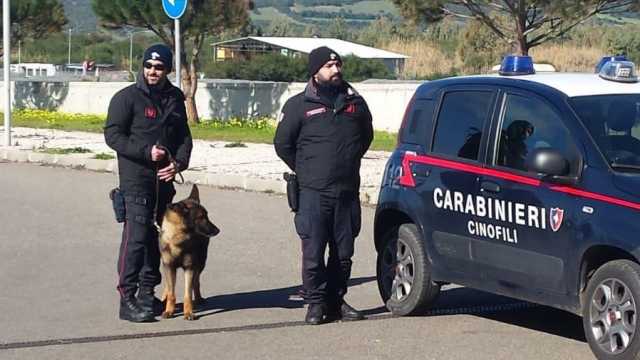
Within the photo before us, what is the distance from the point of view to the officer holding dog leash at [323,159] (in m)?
8.58

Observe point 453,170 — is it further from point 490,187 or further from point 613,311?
point 613,311

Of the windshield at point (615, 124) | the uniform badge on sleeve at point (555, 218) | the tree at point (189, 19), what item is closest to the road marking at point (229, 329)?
the uniform badge on sleeve at point (555, 218)

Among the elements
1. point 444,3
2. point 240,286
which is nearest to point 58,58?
point 444,3

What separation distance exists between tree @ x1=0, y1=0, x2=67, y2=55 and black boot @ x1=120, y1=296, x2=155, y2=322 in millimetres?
30110

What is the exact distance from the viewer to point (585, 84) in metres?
8.27

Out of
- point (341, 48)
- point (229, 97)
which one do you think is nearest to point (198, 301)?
point (229, 97)

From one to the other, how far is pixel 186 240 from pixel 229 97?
75.3 feet

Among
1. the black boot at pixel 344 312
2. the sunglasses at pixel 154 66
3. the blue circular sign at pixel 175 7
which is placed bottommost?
the black boot at pixel 344 312

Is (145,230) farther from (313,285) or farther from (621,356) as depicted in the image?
(621,356)

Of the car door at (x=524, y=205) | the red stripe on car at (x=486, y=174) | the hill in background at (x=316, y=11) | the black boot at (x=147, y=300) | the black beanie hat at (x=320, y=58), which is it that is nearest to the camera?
the red stripe on car at (x=486, y=174)

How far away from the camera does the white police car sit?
741 cm

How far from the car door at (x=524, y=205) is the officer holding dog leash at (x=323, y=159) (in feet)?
3.00

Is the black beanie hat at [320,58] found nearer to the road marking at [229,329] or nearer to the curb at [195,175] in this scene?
the road marking at [229,329]

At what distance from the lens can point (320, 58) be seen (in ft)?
28.0
